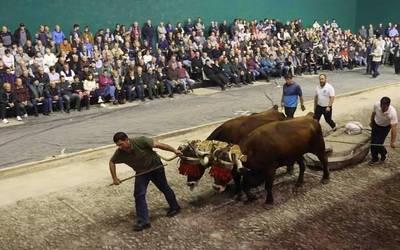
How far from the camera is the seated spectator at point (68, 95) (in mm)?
16255

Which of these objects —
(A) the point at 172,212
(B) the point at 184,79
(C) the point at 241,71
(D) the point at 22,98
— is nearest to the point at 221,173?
(A) the point at 172,212

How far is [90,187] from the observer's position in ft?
31.3

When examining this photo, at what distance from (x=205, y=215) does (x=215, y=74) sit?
→ 13.4 meters

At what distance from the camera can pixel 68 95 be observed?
1636 centimetres

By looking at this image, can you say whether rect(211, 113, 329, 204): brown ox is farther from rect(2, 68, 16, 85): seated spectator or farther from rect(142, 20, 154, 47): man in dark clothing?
rect(142, 20, 154, 47): man in dark clothing

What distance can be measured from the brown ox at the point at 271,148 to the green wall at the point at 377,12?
90.9 feet

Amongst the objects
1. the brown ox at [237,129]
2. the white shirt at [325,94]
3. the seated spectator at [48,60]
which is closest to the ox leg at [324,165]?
the brown ox at [237,129]

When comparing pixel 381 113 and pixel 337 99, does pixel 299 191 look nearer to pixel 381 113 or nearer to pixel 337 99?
pixel 381 113

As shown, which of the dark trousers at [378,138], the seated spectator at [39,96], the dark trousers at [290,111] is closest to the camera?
the dark trousers at [378,138]

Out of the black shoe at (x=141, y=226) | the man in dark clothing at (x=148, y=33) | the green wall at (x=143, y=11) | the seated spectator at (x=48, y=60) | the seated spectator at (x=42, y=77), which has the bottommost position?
the black shoe at (x=141, y=226)

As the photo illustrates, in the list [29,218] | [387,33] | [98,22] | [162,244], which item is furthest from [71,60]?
[387,33]

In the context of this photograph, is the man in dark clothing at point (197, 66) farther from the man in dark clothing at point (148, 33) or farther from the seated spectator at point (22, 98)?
the seated spectator at point (22, 98)

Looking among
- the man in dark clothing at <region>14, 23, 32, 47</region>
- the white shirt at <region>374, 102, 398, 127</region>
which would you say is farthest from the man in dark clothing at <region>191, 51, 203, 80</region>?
the white shirt at <region>374, 102, 398, 127</region>

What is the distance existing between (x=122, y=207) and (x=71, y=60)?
1034 cm
